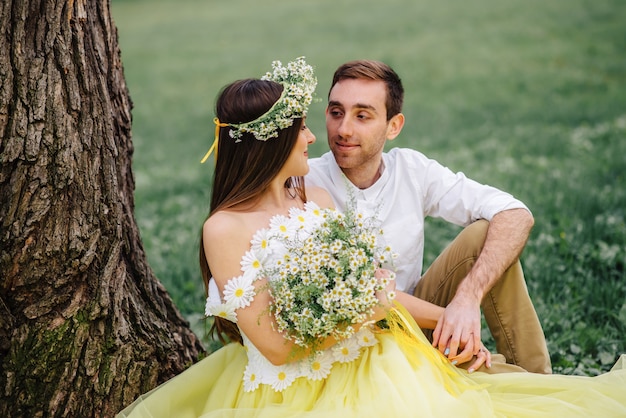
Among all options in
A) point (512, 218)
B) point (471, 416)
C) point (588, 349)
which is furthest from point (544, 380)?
point (588, 349)

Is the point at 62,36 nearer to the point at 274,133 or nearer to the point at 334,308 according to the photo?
the point at 274,133

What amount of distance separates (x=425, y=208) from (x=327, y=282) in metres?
1.52

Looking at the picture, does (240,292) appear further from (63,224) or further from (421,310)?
(421,310)

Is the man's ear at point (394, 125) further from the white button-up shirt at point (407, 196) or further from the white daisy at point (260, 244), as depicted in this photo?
the white daisy at point (260, 244)

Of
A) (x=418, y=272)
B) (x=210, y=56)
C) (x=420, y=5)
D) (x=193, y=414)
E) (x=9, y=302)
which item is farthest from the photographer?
(x=420, y=5)

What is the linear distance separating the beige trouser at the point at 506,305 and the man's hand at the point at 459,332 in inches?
14.6

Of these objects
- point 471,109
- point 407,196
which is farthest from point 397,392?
point 471,109

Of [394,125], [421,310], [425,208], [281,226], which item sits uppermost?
[394,125]

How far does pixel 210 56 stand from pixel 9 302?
19.2 meters

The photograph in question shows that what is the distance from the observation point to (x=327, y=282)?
2.82 metres

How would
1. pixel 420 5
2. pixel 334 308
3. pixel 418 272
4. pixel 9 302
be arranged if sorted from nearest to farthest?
1. pixel 334 308
2. pixel 9 302
3. pixel 418 272
4. pixel 420 5

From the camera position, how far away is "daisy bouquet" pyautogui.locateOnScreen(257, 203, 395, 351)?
9.24ft

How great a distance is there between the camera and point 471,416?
2820 millimetres

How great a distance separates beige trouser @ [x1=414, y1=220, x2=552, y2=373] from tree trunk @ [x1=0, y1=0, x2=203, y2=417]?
1.69 m
